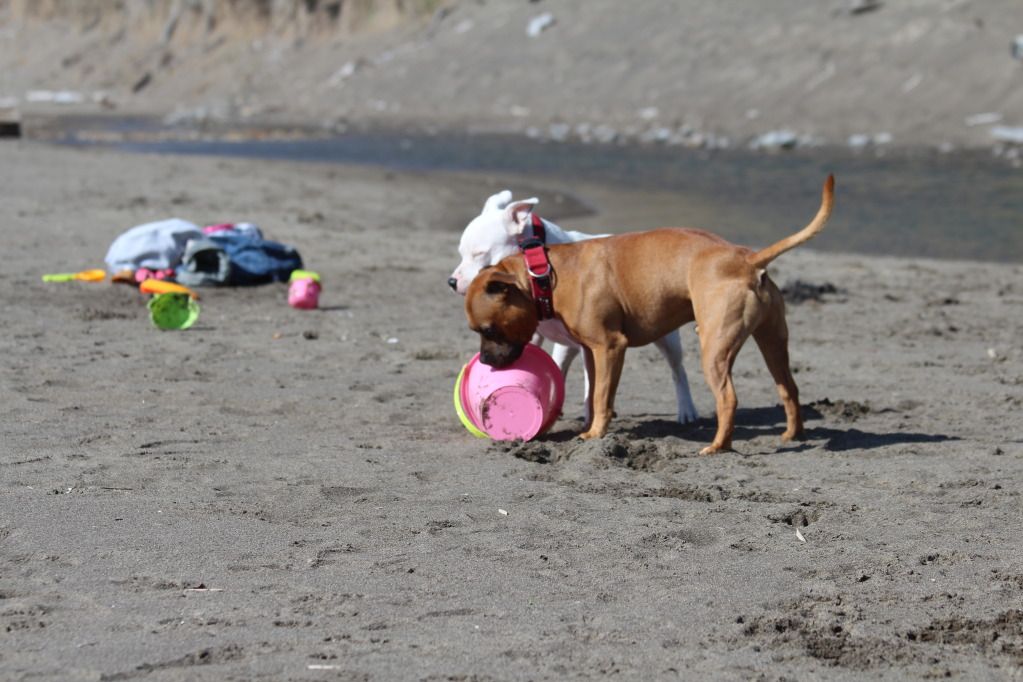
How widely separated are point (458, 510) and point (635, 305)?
5.76 ft

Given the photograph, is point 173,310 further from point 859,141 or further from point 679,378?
point 859,141

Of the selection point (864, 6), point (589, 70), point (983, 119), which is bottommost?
point (983, 119)

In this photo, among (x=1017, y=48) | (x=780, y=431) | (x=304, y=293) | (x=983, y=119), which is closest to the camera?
(x=780, y=431)

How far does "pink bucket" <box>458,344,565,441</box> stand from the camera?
6.91 meters

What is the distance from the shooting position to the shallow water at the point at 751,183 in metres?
16.6

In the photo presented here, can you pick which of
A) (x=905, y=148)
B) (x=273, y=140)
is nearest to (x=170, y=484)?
(x=905, y=148)

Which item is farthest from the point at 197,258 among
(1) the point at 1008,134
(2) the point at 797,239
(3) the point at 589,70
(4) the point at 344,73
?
(4) the point at 344,73

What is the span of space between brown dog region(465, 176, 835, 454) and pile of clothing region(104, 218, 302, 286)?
16.1 feet

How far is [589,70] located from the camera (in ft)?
120

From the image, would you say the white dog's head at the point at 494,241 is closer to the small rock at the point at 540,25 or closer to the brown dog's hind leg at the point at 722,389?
the brown dog's hind leg at the point at 722,389

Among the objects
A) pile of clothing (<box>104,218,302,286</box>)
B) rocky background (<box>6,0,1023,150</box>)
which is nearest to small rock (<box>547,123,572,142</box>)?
rocky background (<box>6,0,1023,150</box>)

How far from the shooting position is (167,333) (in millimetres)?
9398

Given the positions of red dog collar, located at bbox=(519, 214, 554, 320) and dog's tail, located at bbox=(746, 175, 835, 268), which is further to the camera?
red dog collar, located at bbox=(519, 214, 554, 320)

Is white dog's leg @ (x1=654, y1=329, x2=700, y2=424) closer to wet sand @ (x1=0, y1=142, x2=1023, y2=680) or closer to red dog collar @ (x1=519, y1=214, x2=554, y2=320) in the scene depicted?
wet sand @ (x1=0, y1=142, x2=1023, y2=680)
